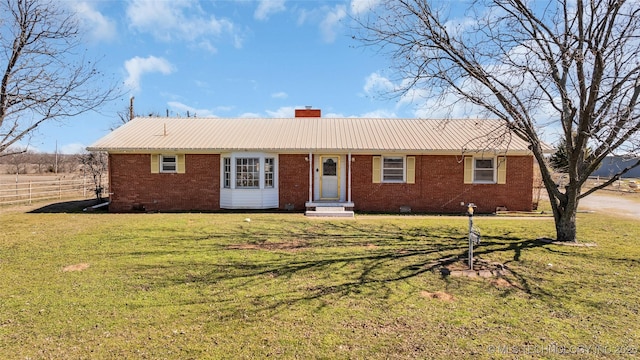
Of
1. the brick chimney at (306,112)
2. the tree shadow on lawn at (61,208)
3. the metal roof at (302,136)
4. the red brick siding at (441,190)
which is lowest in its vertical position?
the tree shadow on lawn at (61,208)

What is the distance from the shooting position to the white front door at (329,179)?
54.0ft

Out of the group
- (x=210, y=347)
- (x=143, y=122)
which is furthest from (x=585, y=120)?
(x=143, y=122)

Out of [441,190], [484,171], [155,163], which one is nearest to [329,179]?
[441,190]

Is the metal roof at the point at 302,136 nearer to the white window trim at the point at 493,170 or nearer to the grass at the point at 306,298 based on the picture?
the white window trim at the point at 493,170

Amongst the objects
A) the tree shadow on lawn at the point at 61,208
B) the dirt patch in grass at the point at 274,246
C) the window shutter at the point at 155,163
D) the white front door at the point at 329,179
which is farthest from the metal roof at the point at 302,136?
the dirt patch in grass at the point at 274,246

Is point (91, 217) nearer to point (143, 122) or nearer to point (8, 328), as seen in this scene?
point (143, 122)

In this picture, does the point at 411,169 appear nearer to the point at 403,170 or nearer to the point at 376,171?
the point at 403,170

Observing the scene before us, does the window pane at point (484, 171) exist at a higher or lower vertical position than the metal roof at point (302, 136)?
lower

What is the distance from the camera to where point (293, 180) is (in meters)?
16.2

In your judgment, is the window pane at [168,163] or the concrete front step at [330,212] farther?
the window pane at [168,163]

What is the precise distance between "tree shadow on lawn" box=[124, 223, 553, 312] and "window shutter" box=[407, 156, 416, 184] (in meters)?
5.45

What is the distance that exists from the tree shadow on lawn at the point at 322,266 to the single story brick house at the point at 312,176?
5.45 meters

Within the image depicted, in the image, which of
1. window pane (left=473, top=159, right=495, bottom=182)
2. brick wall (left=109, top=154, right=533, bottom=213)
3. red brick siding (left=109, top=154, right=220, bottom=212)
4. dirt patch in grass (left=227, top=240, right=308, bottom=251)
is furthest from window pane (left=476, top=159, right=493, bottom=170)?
red brick siding (left=109, top=154, right=220, bottom=212)

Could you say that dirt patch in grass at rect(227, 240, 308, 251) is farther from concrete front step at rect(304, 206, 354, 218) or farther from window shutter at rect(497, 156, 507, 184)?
window shutter at rect(497, 156, 507, 184)
